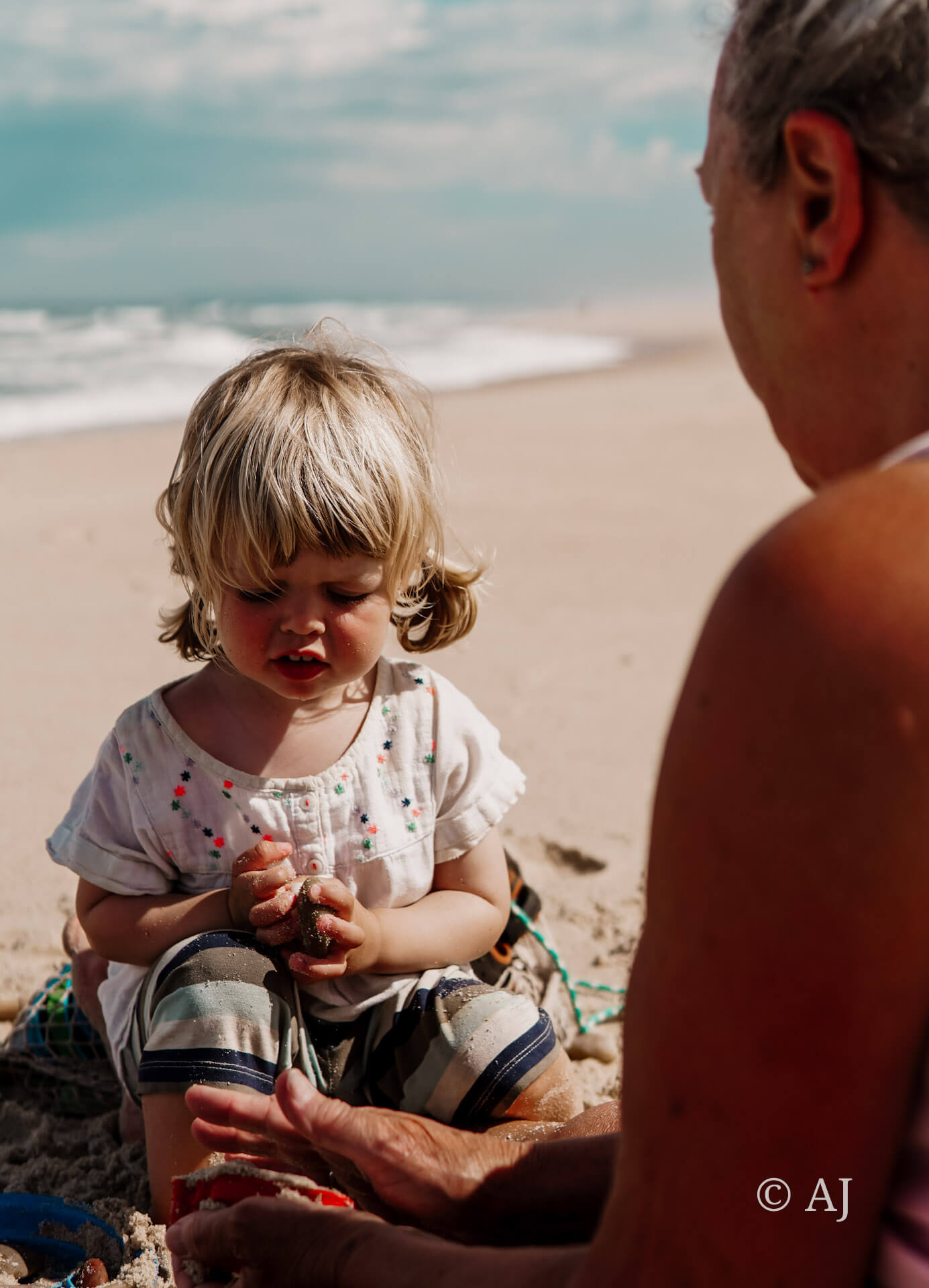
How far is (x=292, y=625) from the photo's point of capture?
210cm

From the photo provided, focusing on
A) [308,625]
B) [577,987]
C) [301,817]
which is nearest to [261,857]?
[301,817]

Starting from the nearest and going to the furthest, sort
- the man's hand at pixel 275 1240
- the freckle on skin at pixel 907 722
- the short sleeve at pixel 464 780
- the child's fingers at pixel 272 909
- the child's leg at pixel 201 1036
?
the freckle on skin at pixel 907 722
the man's hand at pixel 275 1240
the child's leg at pixel 201 1036
the child's fingers at pixel 272 909
the short sleeve at pixel 464 780

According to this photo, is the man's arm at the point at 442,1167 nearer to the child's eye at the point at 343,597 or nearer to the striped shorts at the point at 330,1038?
the striped shorts at the point at 330,1038

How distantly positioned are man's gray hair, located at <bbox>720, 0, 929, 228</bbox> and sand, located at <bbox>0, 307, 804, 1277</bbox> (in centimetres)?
185

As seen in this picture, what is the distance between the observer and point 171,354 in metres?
19.6

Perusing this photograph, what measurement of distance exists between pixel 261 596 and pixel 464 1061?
2.86 ft

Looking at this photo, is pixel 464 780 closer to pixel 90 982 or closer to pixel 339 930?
pixel 339 930

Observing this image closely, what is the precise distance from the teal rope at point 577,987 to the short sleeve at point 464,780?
35 cm

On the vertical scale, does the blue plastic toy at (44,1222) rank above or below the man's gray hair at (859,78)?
below

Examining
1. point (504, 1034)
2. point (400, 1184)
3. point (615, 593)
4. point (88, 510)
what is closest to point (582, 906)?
point (504, 1034)

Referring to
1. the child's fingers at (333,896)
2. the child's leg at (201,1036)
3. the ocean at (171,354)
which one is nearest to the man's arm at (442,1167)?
the child's leg at (201,1036)

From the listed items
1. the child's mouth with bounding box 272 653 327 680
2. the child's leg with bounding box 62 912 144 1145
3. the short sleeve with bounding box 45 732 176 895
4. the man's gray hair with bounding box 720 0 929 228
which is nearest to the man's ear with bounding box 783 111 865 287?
the man's gray hair with bounding box 720 0 929 228

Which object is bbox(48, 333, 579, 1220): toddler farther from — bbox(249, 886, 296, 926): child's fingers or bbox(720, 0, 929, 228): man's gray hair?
bbox(720, 0, 929, 228): man's gray hair

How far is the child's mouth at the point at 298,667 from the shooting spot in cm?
215
